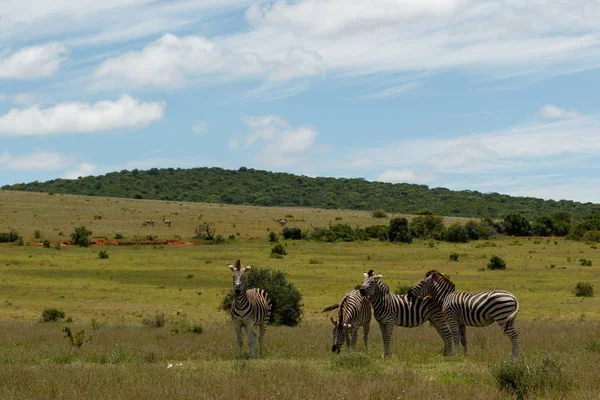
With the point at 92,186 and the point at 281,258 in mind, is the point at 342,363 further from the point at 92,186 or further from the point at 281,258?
the point at 92,186

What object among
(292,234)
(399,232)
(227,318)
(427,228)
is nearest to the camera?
(227,318)

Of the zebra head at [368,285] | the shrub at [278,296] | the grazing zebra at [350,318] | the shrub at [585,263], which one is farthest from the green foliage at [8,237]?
the zebra head at [368,285]

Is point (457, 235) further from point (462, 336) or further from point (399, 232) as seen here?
point (462, 336)

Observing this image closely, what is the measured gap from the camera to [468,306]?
54.9 feet

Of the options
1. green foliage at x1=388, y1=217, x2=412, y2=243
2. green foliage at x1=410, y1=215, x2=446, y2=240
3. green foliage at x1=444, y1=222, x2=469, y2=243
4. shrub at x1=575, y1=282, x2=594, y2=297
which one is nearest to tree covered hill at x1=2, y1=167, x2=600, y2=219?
green foliage at x1=410, y1=215, x2=446, y2=240

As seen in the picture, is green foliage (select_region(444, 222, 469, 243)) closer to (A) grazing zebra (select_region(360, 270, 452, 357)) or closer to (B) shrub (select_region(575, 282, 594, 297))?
(B) shrub (select_region(575, 282, 594, 297))

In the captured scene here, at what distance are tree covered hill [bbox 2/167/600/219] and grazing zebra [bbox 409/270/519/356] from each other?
126 m

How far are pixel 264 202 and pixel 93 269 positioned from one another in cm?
10703

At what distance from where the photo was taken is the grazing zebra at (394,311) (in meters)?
17.0

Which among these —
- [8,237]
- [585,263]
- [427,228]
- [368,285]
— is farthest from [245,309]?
[427,228]

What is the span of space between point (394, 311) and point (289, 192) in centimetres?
15318

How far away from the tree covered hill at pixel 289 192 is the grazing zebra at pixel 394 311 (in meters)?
126

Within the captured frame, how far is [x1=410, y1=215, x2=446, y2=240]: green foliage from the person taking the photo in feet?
261

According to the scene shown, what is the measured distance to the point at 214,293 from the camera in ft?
133
